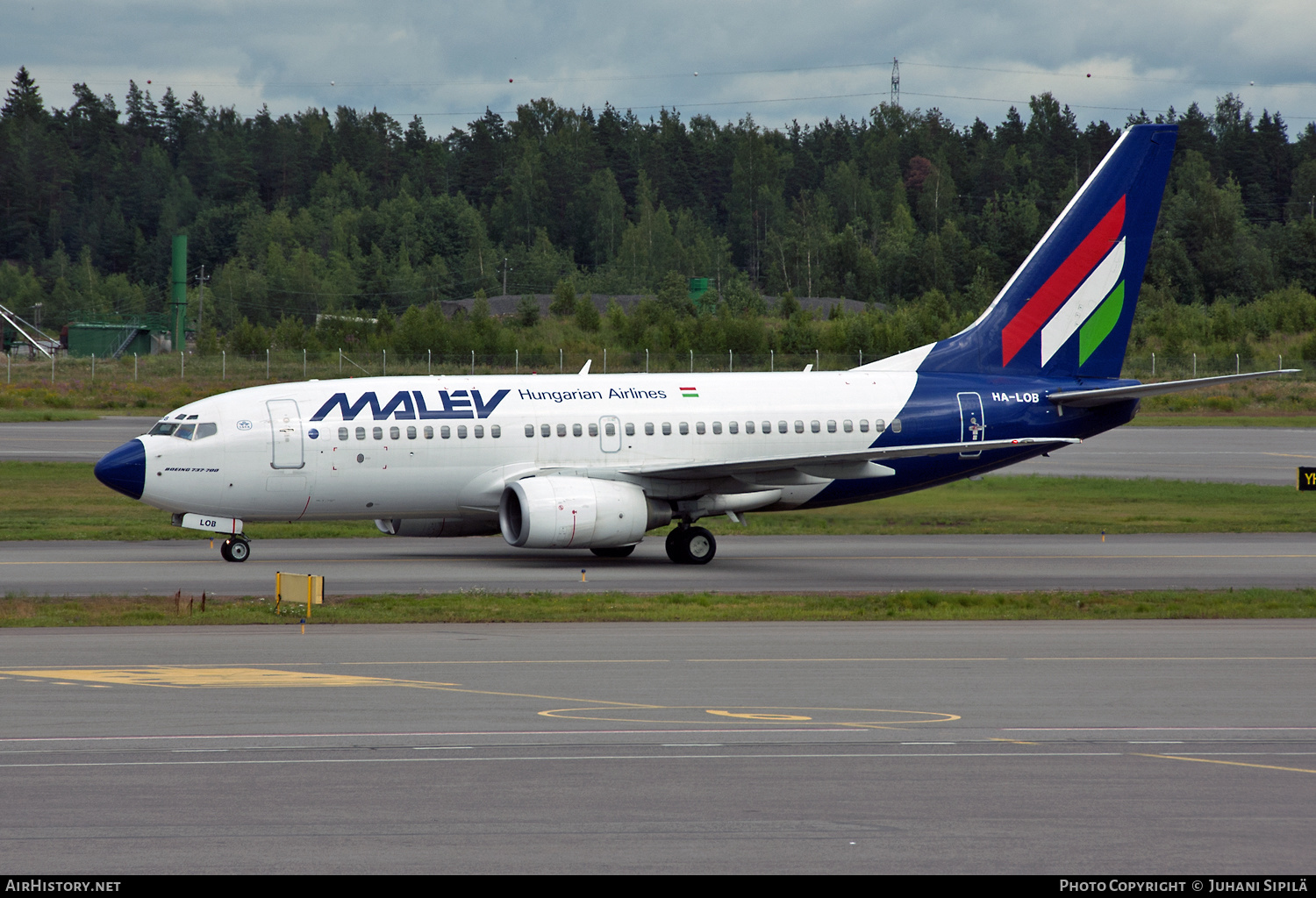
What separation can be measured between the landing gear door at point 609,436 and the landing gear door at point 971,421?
812 cm

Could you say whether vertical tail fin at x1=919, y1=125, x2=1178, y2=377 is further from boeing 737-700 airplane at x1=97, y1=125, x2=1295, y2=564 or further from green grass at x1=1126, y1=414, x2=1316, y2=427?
green grass at x1=1126, y1=414, x2=1316, y2=427

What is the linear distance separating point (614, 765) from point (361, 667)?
20.8ft

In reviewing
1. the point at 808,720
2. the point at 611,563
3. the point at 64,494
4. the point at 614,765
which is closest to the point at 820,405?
the point at 611,563

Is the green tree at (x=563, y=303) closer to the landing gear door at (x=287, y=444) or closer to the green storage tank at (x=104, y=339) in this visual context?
the green storage tank at (x=104, y=339)

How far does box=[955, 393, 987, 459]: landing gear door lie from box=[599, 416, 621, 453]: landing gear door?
8120 millimetres

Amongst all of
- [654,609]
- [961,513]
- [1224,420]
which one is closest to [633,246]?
[1224,420]

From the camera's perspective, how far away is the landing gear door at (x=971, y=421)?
110 feet

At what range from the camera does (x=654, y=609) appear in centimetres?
2431

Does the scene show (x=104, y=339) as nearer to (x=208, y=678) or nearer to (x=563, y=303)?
(x=563, y=303)

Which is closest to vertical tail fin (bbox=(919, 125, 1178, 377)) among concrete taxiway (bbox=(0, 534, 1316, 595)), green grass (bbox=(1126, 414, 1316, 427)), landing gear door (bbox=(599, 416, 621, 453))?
concrete taxiway (bbox=(0, 534, 1316, 595))

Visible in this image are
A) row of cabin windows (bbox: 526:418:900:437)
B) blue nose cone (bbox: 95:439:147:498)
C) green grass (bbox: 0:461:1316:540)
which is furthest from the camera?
green grass (bbox: 0:461:1316:540)

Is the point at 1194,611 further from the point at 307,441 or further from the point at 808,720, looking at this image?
the point at 307,441

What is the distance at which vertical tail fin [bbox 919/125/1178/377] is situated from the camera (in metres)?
35.1
